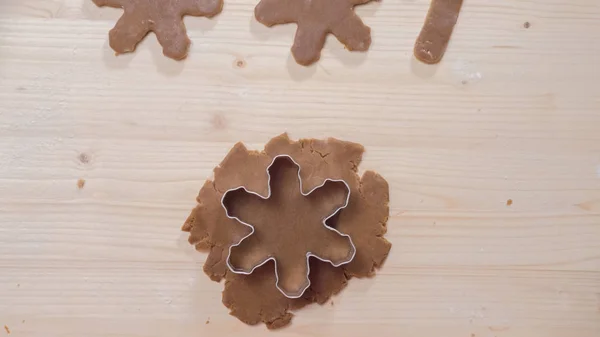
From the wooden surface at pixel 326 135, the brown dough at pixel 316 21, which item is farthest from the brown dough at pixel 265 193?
the brown dough at pixel 316 21

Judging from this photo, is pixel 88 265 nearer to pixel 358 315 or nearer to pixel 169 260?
pixel 169 260

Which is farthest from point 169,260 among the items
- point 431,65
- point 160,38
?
point 431,65

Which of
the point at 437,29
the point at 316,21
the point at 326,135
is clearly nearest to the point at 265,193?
the point at 326,135

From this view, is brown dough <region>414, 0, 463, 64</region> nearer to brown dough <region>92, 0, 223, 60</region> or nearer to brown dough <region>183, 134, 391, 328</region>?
brown dough <region>183, 134, 391, 328</region>

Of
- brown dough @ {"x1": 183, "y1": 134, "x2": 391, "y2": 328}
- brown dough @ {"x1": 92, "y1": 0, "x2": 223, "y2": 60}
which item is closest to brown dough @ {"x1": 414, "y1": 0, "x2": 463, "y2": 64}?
brown dough @ {"x1": 183, "y1": 134, "x2": 391, "y2": 328}

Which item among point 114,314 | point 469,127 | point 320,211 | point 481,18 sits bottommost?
point 114,314
